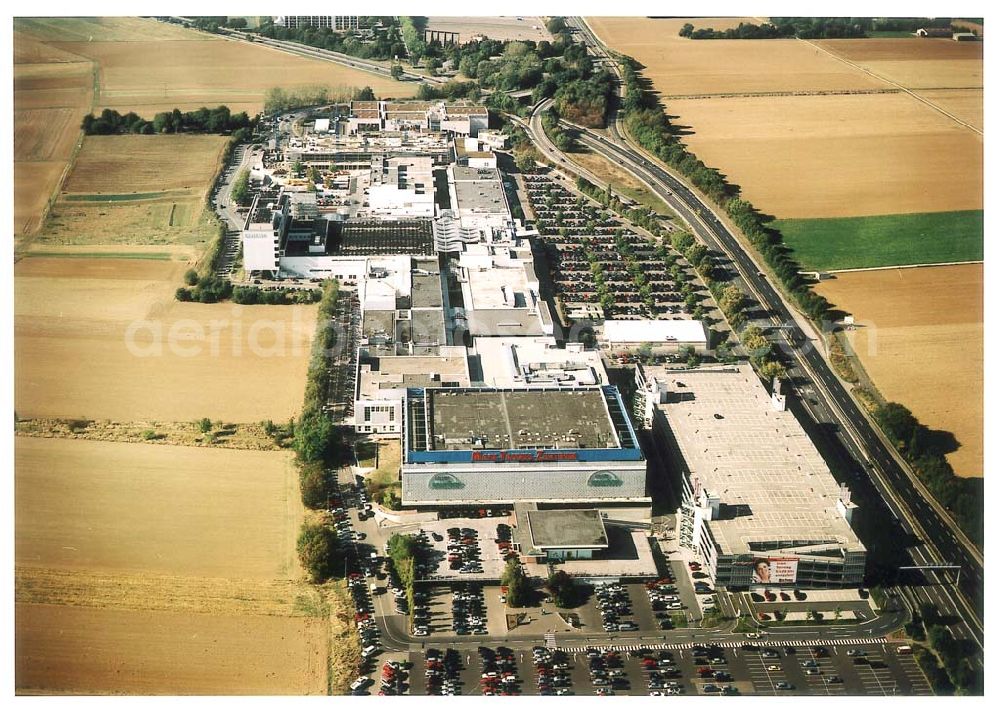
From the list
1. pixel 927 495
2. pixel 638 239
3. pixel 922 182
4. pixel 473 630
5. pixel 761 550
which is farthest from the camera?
pixel 638 239

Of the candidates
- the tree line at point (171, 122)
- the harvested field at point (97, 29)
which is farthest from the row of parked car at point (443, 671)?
the tree line at point (171, 122)

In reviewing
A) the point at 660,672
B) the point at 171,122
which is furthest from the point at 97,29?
the point at 660,672

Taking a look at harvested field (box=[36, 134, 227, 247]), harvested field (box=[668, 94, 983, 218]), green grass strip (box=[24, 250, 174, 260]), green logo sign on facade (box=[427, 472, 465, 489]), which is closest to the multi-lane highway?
harvested field (box=[668, 94, 983, 218])

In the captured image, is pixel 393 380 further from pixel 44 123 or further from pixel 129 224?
pixel 44 123

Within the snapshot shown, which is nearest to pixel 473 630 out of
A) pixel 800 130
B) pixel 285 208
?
pixel 285 208

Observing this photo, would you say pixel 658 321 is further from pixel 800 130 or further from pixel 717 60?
pixel 717 60

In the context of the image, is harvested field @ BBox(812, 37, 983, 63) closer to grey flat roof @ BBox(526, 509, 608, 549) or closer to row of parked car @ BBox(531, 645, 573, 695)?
grey flat roof @ BBox(526, 509, 608, 549)

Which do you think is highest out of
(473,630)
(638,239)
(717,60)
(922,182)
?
(717,60)
